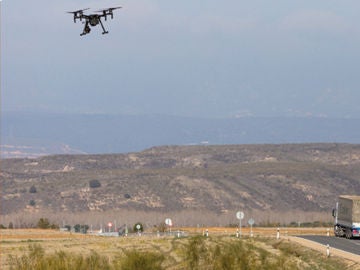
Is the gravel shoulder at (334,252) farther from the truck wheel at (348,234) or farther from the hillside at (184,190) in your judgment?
the hillside at (184,190)

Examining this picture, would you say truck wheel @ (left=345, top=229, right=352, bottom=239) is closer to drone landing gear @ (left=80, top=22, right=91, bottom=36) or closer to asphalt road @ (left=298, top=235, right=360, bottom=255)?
asphalt road @ (left=298, top=235, right=360, bottom=255)

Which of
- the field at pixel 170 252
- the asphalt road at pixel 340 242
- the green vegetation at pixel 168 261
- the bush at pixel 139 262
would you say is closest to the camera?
the green vegetation at pixel 168 261

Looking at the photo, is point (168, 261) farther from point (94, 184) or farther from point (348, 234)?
point (94, 184)

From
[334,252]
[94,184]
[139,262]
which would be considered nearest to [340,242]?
[334,252]

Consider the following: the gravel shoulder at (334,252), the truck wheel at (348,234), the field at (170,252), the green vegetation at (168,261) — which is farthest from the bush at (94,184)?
the green vegetation at (168,261)

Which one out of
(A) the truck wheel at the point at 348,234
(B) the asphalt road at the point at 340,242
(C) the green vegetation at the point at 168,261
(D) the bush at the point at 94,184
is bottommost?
(B) the asphalt road at the point at 340,242

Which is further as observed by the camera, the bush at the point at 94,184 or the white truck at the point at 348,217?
the bush at the point at 94,184

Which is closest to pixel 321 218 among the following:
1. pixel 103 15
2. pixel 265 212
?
pixel 265 212
